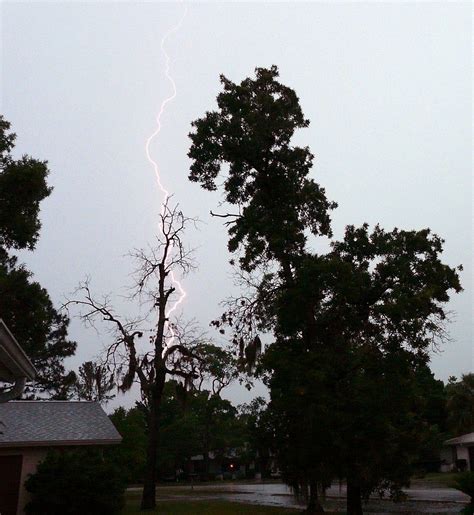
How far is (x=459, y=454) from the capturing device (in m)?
49.1

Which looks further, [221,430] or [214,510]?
[221,430]

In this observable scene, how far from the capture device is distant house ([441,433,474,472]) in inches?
1261

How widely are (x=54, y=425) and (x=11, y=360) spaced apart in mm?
16725

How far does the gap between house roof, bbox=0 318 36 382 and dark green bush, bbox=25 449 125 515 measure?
38.5 ft

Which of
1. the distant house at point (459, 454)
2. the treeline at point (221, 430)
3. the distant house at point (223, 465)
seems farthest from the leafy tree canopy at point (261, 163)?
the distant house at point (223, 465)

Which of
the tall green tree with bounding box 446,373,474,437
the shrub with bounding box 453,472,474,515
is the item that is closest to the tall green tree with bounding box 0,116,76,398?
the shrub with bounding box 453,472,474,515

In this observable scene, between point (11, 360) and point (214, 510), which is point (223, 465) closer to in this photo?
point (214, 510)

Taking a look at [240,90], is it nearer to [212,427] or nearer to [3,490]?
[3,490]

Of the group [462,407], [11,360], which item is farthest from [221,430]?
[11,360]

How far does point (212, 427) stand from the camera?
238 feet

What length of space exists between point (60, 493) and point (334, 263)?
503 inches

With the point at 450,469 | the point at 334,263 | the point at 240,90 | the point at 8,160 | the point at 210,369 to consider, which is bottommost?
the point at 450,469

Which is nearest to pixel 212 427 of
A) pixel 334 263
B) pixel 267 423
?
pixel 267 423

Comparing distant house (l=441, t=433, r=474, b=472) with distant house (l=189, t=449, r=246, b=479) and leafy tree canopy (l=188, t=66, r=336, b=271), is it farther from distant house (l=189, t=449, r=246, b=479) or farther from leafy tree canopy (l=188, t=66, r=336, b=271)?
distant house (l=189, t=449, r=246, b=479)
